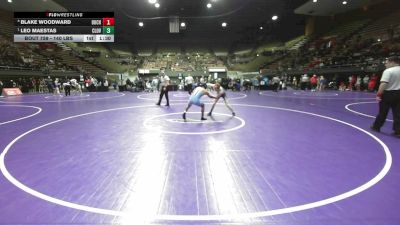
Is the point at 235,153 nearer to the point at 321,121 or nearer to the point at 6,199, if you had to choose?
the point at 6,199

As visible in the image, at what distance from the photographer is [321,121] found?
833 cm

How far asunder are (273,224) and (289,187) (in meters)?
0.94

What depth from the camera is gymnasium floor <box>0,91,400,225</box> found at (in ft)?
9.59

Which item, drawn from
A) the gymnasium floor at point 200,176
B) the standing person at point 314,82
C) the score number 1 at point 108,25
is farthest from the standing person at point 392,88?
the standing person at point 314,82

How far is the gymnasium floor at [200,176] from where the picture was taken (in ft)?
9.59

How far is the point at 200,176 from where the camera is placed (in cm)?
398

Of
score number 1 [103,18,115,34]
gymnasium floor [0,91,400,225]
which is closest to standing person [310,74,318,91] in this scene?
score number 1 [103,18,115,34]

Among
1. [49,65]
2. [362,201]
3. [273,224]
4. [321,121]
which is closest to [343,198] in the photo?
[362,201]

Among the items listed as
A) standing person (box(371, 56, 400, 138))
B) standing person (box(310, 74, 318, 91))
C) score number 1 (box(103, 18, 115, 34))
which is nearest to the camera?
standing person (box(371, 56, 400, 138))
